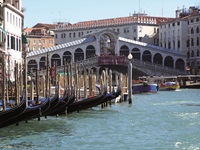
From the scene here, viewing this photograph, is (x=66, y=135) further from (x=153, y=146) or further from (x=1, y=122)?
(x=153, y=146)

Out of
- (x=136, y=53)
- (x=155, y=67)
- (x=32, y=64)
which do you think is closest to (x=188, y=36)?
(x=136, y=53)

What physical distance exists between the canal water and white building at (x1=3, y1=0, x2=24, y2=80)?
6.62 meters

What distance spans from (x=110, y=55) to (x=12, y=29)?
18.9m

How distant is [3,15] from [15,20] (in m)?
2.22

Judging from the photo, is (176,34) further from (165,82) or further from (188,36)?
(165,82)

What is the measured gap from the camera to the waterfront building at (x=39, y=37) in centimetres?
5388

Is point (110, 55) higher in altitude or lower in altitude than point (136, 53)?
lower

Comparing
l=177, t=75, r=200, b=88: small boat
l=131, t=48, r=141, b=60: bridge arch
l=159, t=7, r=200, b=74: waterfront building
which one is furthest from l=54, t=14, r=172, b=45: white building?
l=177, t=75, r=200, b=88: small boat

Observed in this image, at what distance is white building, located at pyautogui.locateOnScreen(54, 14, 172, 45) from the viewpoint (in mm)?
50000

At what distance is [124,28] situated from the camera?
167ft

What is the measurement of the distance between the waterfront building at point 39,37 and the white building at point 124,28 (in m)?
1.45

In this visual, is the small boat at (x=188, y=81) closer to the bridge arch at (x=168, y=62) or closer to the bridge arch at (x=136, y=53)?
the bridge arch at (x=168, y=62)

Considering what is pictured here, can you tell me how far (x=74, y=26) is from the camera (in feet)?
175

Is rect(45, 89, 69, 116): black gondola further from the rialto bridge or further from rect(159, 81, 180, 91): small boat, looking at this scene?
the rialto bridge
